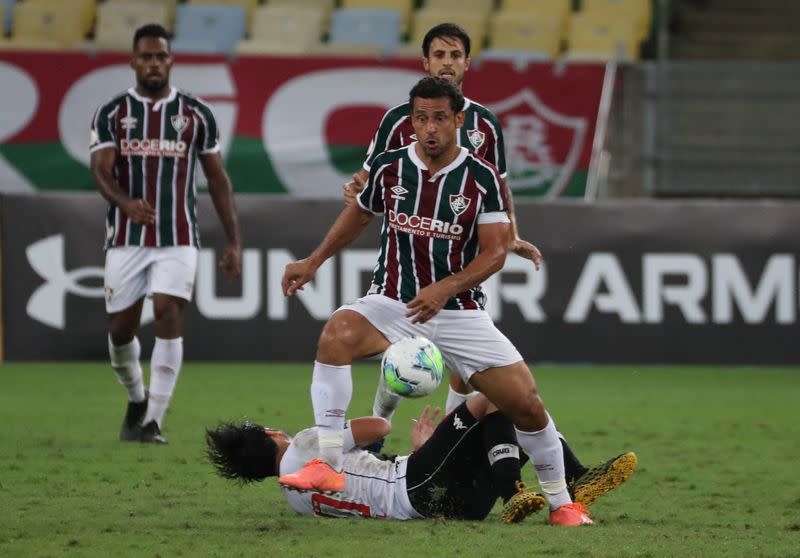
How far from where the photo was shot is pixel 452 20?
16188mm

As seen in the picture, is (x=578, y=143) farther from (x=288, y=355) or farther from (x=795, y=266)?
(x=288, y=355)

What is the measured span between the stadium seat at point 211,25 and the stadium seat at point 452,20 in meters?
1.89

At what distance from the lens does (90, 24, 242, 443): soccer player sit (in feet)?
29.0

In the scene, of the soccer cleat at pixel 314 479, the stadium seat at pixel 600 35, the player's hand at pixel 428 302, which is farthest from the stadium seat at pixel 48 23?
the soccer cleat at pixel 314 479

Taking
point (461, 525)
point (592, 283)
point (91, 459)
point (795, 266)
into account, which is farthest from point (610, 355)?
point (461, 525)

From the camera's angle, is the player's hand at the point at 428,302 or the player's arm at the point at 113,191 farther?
the player's arm at the point at 113,191

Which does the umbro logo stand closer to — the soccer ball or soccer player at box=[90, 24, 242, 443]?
the soccer ball

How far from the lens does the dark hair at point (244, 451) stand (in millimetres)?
6125

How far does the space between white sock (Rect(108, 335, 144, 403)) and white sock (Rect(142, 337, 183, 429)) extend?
0.52ft

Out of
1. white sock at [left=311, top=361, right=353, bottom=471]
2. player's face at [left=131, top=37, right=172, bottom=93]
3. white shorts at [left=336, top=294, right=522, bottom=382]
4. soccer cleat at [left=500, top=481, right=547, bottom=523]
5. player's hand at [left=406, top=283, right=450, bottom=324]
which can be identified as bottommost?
soccer cleat at [left=500, top=481, right=547, bottom=523]

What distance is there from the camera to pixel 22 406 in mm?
10547

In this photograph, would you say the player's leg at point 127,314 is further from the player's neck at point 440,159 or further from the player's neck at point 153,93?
the player's neck at point 440,159

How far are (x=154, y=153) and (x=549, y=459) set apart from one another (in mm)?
3729

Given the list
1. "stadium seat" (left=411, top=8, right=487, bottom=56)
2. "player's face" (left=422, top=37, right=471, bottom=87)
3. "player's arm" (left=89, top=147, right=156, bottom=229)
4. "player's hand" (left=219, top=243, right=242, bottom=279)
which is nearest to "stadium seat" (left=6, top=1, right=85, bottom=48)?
"stadium seat" (left=411, top=8, right=487, bottom=56)
